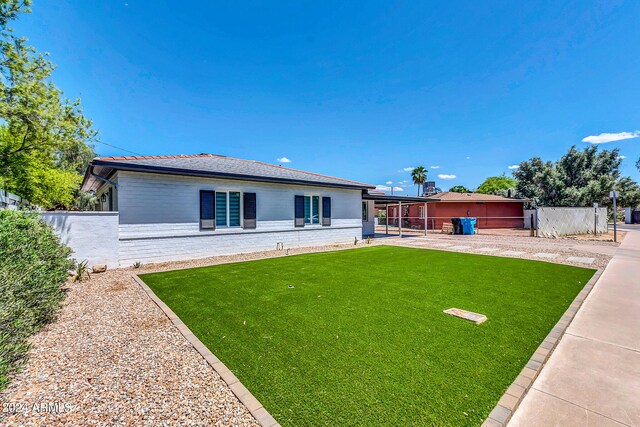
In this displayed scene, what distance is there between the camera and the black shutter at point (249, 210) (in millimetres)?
10797

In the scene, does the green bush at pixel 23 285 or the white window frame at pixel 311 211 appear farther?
the white window frame at pixel 311 211

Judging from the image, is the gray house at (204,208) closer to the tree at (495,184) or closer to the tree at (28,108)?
the tree at (28,108)

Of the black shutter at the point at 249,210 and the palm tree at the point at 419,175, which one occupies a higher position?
the palm tree at the point at 419,175

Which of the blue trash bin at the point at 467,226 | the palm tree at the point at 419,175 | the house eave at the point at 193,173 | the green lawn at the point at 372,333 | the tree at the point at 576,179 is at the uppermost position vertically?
the palm tree at the point at 419,175

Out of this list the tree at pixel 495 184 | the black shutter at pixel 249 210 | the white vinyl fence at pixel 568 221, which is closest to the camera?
the black shutter at pixel 249 210

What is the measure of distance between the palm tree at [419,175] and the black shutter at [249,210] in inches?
1505

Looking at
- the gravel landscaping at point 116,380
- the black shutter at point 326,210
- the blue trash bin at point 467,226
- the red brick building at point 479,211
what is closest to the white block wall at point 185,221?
the black shutter at point 326,210

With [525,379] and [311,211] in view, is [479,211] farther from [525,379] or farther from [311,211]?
[525,379]

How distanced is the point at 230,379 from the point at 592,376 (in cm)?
384

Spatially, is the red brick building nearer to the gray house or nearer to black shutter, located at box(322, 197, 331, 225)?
black shutter, located at box(322, 197, 331, 225)

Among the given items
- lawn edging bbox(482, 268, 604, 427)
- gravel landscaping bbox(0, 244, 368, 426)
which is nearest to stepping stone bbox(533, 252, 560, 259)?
lawn edging bbox(482, 268, 604, 427)

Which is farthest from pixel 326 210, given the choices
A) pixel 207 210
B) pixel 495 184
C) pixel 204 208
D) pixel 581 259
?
pixel 495 184

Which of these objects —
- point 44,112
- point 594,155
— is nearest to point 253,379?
point 44,112

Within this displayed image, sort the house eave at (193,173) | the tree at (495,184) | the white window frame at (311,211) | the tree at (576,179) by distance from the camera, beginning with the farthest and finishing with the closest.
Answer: the tree at (495,184)
the tree at (576,179)
the white window frame at (311,211)
the house eave at (193,173)
